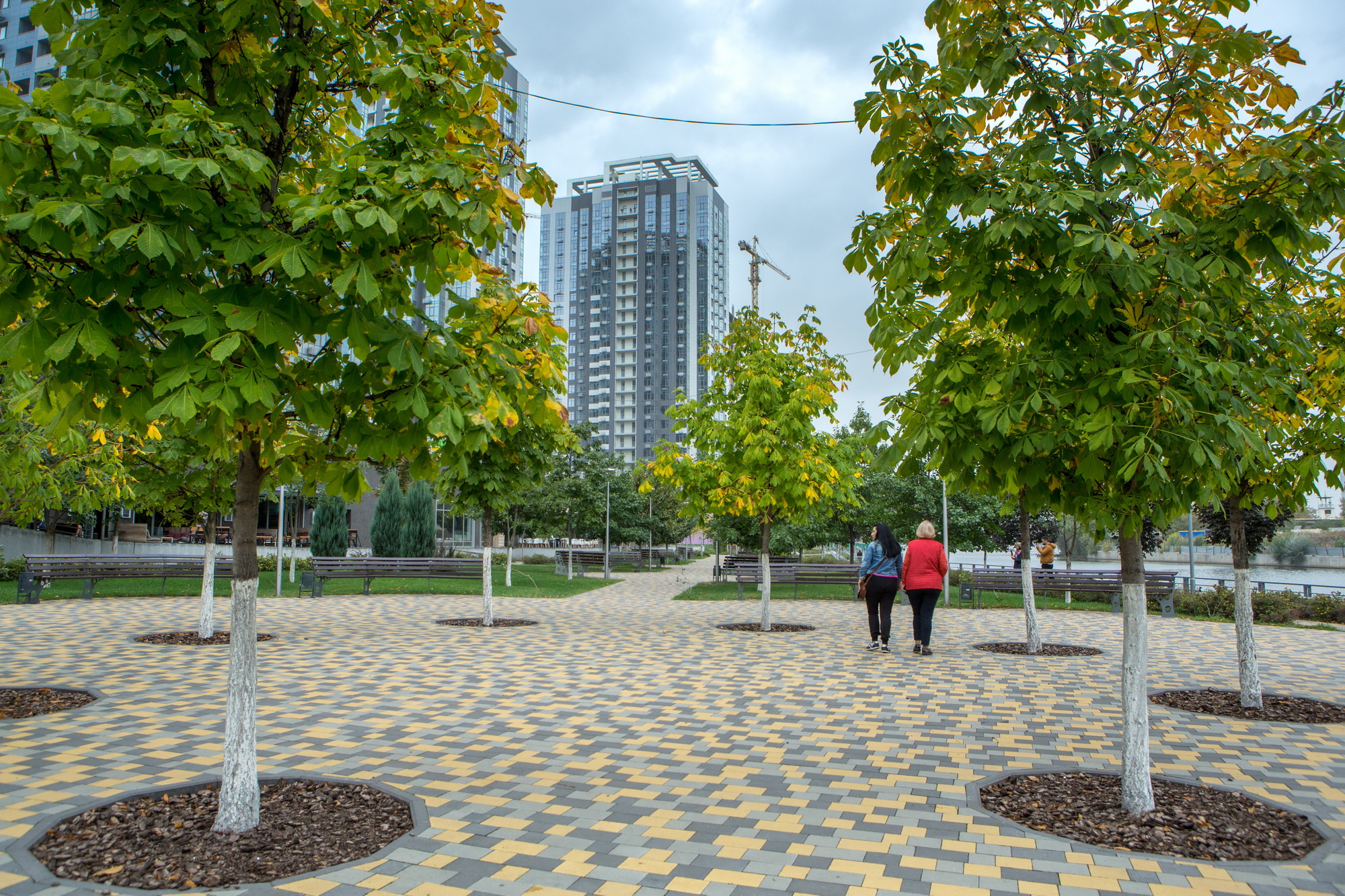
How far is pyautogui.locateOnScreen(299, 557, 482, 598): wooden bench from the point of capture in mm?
19766

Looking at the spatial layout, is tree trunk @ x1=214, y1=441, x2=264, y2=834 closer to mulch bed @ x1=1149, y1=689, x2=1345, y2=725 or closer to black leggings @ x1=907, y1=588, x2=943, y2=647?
mulch bed @ x1=1149, y1=689, x2=1345, y2=725

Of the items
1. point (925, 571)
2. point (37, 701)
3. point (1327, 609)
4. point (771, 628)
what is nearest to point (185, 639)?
point (37, 701)

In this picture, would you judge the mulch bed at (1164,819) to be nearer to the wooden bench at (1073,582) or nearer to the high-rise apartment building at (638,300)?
the wooden bench at (1073,582)

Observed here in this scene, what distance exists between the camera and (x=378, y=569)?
20250 mm

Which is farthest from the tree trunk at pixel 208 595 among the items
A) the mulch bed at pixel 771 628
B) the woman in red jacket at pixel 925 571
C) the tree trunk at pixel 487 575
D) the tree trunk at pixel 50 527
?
the tree trunk at pixel 50 527

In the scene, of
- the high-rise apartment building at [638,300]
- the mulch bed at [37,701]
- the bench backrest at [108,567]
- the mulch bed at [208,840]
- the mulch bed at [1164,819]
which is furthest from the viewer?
the high-rise apartment building at [638,300]

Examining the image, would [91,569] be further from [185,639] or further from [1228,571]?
[1228,571]

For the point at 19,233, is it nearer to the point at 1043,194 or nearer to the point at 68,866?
the point at 68,866

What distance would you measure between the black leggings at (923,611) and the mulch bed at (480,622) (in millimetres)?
6898

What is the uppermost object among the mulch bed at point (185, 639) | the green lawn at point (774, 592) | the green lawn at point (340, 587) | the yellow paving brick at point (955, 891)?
the yellow paving brick at point (955, 891)

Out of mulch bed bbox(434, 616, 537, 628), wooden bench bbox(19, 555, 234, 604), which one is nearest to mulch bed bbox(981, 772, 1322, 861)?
mulch bed bbox(434, 616, 537, 628)

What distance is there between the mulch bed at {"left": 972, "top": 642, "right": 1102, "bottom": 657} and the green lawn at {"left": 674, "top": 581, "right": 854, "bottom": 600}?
9011 millimetres

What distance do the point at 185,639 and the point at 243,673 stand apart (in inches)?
343

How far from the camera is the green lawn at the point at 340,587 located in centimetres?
1912
